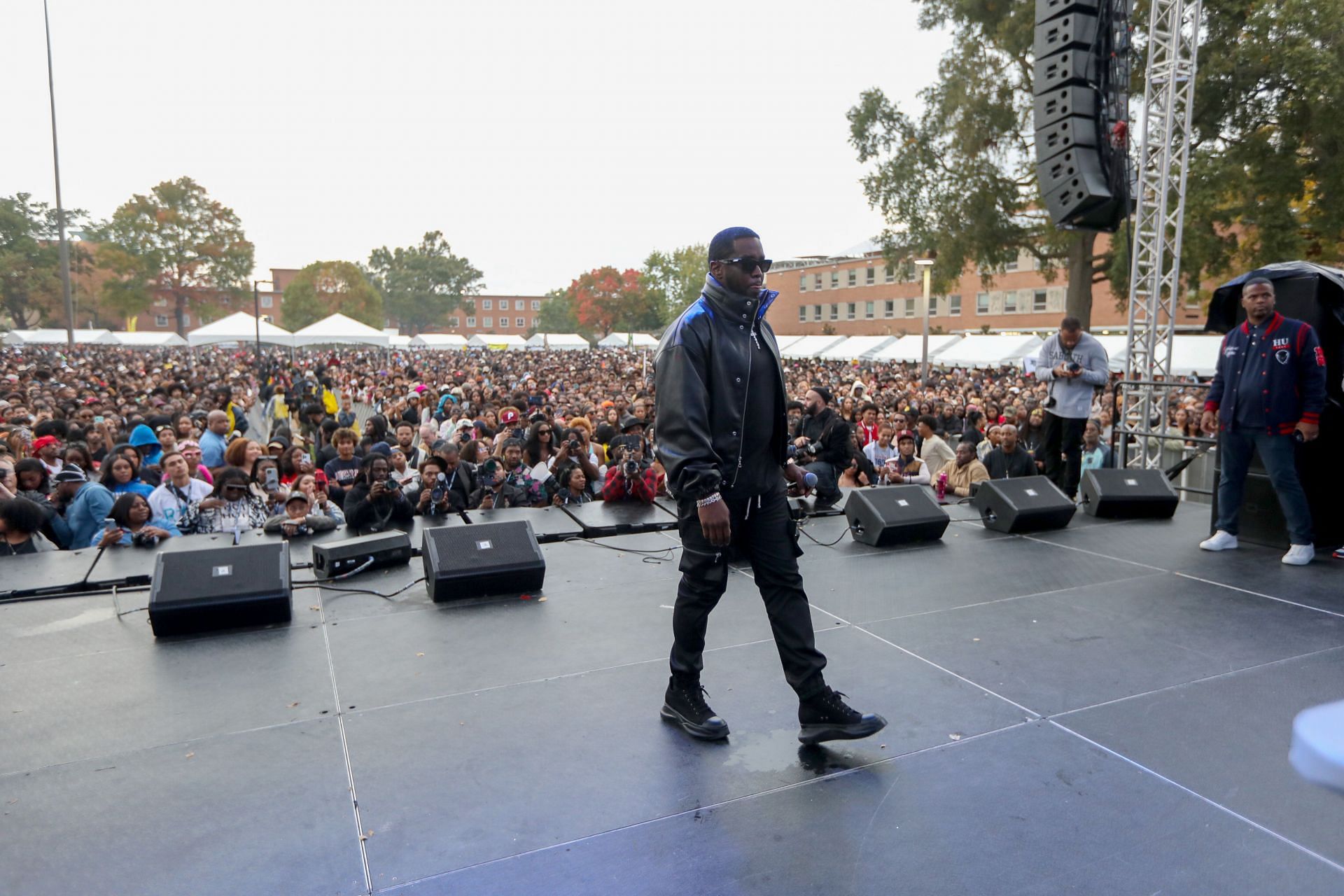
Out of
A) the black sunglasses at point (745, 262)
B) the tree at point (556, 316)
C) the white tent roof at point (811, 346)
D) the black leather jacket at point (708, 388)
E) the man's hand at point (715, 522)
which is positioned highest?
the tree at point (556, 316)

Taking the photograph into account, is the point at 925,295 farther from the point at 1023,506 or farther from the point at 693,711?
the point at 693,711

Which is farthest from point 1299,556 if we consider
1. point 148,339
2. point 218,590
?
point 148,339

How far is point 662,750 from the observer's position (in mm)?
3012

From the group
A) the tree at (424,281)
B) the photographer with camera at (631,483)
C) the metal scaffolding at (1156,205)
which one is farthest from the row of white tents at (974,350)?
the tree at (424,281)

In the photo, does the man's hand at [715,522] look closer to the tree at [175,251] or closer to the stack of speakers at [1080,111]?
the stack of speakers at [1080,111]

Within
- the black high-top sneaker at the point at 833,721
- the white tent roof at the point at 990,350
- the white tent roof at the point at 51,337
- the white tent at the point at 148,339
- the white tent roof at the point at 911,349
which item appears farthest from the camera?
the white tent at the point at 148,339

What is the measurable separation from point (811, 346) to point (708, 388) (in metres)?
38.9

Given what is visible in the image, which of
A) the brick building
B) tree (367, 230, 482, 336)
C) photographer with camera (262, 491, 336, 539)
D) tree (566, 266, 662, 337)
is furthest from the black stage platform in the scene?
tree (367, 230, 482, 336)

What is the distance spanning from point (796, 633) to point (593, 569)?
2.85 metres

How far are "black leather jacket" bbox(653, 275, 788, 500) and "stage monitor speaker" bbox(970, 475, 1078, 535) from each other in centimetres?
404

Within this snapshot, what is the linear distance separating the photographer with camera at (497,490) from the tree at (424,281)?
108263mm

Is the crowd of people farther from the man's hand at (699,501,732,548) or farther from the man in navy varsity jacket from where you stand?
the man in navy varsity jacket

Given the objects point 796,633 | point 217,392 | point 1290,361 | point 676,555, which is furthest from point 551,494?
point 217,392

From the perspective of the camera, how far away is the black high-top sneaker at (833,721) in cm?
289
